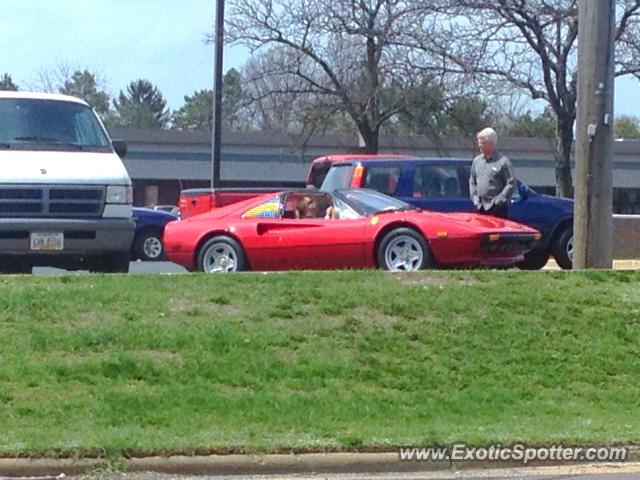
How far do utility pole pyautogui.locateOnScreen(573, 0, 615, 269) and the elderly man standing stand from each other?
108 centimetres

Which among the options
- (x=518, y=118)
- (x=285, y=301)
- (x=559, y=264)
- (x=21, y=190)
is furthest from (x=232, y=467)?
(x=518, y=118)

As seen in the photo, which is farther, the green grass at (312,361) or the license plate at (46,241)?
the license plate at (46,241)

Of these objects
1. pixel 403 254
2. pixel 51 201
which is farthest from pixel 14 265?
pixel 403 254

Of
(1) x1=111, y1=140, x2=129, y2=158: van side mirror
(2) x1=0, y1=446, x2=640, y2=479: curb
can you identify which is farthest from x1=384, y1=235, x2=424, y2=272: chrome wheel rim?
(2) x1=0, y1=446, x2=640, y2=479: curb

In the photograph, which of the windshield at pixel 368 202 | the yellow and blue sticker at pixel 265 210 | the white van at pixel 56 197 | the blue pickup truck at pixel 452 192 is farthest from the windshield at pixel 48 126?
the blue pickup truck at pixel 452 192

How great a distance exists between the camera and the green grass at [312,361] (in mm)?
8398

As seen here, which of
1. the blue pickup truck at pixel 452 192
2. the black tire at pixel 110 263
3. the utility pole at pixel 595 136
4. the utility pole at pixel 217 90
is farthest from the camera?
the utility pole at pixel 217 90

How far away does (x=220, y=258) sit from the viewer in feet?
47.5

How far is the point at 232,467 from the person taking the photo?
779 cm

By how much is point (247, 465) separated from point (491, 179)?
293 inches

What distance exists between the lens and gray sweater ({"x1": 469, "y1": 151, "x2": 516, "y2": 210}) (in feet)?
47.1

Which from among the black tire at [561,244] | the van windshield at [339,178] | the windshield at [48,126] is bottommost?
the black tire at [561,244]

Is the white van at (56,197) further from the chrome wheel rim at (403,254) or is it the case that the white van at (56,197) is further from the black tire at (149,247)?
the black tire at (149,247)

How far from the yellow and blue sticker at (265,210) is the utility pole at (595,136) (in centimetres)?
360
